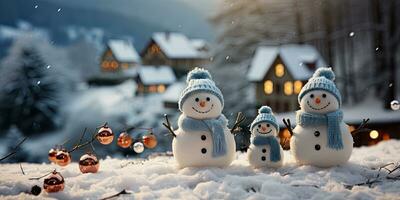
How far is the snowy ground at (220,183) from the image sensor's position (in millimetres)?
2725

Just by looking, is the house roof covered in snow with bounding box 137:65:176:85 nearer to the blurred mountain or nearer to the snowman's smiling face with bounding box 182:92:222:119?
the blurred mountain

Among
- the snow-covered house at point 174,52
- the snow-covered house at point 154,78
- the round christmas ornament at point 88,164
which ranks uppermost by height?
the snow-covered house at point 174,52

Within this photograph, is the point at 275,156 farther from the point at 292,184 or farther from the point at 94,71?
the point at 94,71

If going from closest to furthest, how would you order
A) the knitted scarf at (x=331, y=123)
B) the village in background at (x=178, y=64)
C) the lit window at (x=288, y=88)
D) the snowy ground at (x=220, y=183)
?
the snowy ground at (x=220, y=183) < the knitted scarf at (x=331, y=123) < the lit window at (x=288, y=88) < the village in background at (x=178, y=64)

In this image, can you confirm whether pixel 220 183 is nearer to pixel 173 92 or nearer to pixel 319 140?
pixel 319 140

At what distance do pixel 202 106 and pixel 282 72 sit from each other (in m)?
5.24

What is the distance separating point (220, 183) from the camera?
2.88 meters

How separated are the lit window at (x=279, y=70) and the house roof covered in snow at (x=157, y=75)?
2.93 meters

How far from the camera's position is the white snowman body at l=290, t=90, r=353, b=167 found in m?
3.21

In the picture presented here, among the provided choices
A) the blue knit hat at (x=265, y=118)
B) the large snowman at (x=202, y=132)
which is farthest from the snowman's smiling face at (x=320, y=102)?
the large snowman at (x=202, y=132)

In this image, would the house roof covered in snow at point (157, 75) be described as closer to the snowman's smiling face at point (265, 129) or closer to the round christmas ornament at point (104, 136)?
the round christmas ornament at point (104, 136)

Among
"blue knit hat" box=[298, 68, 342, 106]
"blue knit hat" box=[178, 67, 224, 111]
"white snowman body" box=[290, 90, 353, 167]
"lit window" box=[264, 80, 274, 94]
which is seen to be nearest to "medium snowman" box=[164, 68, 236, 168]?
"blue knit hat" box=[178, 67, 224, 111]

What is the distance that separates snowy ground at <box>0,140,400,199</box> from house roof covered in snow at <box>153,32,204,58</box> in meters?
7.04

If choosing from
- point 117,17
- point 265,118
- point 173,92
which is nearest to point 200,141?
A: point 265,118
